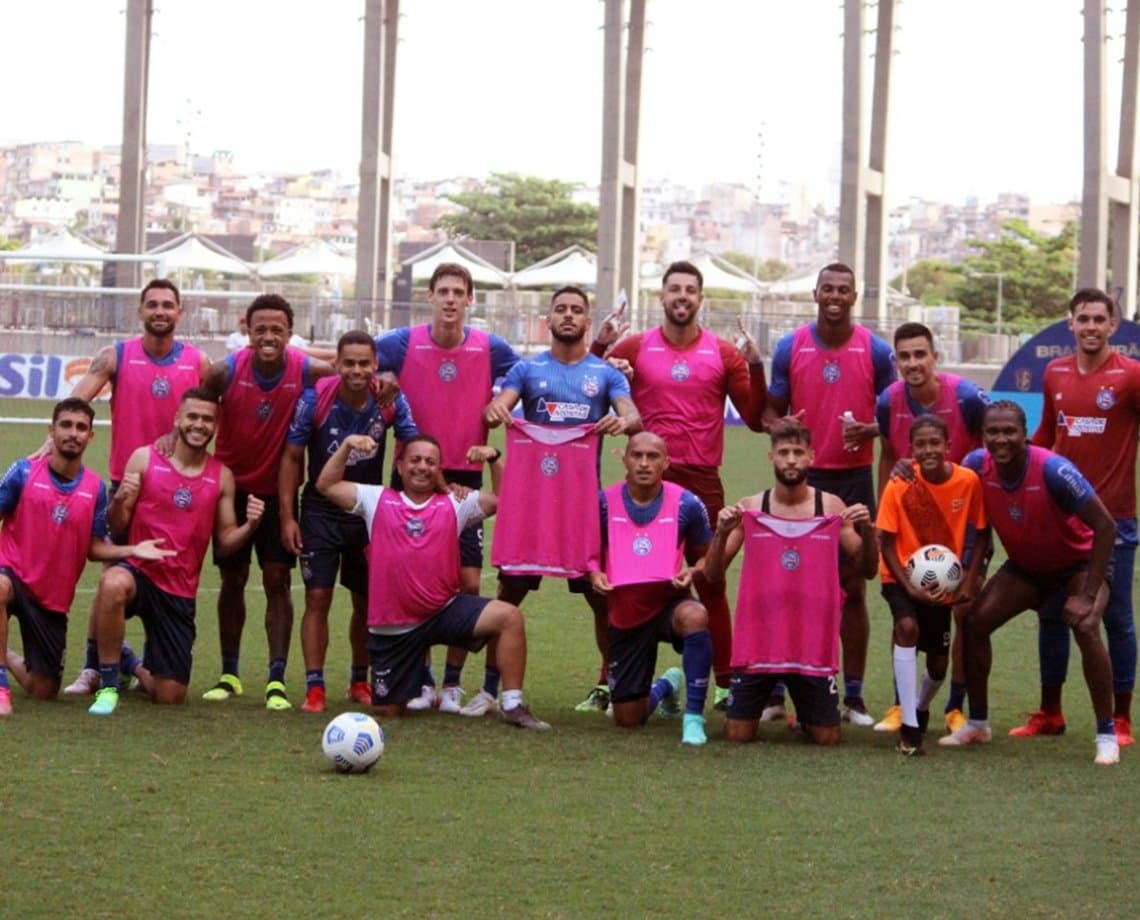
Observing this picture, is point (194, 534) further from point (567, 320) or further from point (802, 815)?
point (802, 815)

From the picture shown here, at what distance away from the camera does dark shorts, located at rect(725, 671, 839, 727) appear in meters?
8.74

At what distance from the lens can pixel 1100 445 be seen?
9.07 metres

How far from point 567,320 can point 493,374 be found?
0.68m

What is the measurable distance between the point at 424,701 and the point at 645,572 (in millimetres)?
1326

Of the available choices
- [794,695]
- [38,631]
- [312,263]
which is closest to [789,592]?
[794,695]

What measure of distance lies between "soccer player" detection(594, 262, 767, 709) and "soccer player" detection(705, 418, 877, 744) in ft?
2.24

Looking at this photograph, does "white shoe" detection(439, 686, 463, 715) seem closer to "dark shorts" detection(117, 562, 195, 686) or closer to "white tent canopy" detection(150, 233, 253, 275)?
"dark shorts" detection(117, 562, 195, 686)

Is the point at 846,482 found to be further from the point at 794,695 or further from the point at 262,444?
the point at 262,444

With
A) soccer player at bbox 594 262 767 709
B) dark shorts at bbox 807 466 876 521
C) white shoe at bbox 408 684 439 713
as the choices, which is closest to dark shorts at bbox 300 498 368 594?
white shoe at bbox 408 684 439 713

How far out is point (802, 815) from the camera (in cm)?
725

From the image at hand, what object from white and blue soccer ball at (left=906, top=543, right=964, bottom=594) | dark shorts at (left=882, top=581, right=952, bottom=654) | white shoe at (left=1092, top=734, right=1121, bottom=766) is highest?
white and blue soccer ball at (left=906, top=543, right=964, bottom=594)

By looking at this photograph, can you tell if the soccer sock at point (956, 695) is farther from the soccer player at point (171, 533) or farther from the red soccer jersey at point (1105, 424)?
the soccer player at point (171, 533)

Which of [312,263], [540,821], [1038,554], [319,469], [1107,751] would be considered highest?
[312,263]

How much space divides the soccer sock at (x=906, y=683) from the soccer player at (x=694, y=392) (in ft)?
3.79
